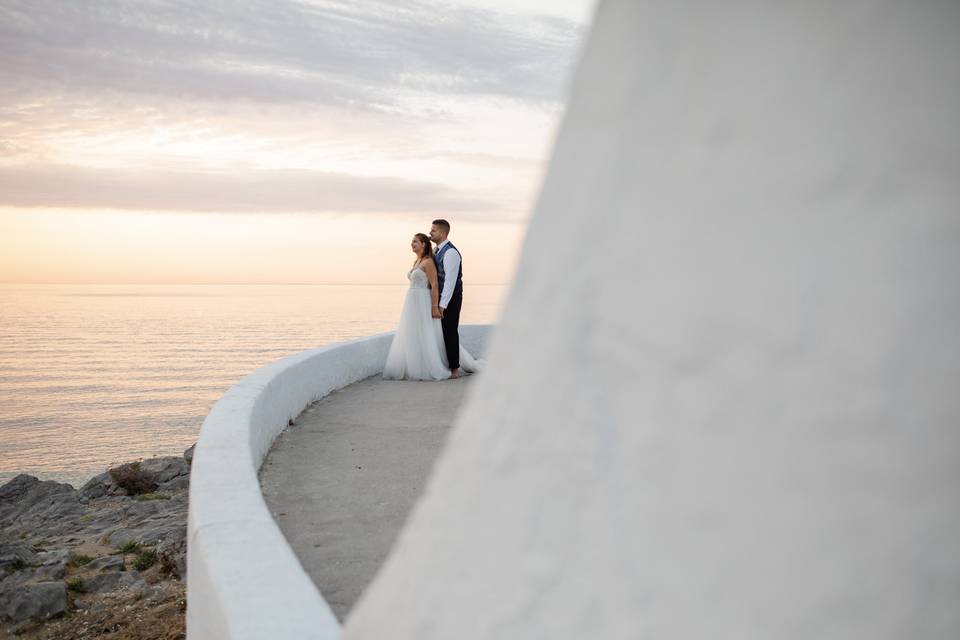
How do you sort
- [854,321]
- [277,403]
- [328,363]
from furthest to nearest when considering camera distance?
[328,363] → [277,403] → [854,321]

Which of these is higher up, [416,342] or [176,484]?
[416,342]

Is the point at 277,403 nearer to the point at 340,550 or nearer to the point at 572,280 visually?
the point at 340,550

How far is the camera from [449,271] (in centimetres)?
1109

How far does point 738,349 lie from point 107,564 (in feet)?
43.6

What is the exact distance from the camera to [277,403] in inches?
299

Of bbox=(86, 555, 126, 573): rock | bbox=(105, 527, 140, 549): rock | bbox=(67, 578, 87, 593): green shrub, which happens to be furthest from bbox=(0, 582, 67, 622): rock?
bbox=(105, 527, 140, 549): rock

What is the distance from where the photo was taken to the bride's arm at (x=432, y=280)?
10992mm

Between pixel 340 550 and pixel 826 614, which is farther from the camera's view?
pixel 340 550

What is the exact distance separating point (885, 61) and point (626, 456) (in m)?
0.67

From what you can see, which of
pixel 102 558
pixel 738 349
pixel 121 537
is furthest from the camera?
pixel 121 537

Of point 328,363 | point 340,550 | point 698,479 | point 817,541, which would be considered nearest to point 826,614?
point 817,541

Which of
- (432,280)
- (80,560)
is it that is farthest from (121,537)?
(432,280)

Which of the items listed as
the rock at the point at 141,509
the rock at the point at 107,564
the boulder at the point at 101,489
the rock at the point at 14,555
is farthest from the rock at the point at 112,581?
the boulder at the point at 101,489

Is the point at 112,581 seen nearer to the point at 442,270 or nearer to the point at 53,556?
the point at 53,556
